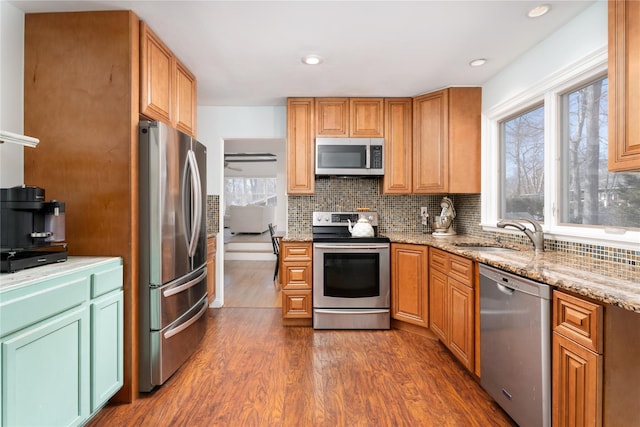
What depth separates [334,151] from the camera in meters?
3.47

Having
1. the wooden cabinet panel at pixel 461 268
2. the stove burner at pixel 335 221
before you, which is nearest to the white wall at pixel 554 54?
the wooden cabinet panel at pixel 461 268

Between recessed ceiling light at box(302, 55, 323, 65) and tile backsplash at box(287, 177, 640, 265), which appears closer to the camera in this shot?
recessed ceiling light at box(302, 55, 323, 65)

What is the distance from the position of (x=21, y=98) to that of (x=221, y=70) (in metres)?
1.38

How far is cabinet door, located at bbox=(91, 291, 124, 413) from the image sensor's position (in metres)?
1.69

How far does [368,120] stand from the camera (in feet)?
11.5

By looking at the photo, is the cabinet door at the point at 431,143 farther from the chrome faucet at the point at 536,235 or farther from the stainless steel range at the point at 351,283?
the chrome faucet at the point at 536,235

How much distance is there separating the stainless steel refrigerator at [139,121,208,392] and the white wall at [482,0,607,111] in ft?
8.38

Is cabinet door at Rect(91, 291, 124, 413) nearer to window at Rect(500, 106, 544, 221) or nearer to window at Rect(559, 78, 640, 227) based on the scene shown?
window at Rect(559, 78, 640, 227)

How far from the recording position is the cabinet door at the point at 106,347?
1.69 meters

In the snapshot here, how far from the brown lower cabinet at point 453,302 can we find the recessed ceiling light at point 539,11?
155cm

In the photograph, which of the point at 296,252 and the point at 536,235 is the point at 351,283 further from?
the point at 536,235

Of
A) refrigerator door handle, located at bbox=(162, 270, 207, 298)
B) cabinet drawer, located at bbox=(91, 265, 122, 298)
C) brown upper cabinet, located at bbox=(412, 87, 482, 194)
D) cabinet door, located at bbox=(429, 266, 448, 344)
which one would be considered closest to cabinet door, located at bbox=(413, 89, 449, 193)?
brown upper cabinet, located at bbox=(412, 87, 482, 194)

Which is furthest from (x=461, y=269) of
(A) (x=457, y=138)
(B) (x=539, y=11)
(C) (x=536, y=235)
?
(B) (x=539, y=11)

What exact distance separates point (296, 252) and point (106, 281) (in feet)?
5.71
